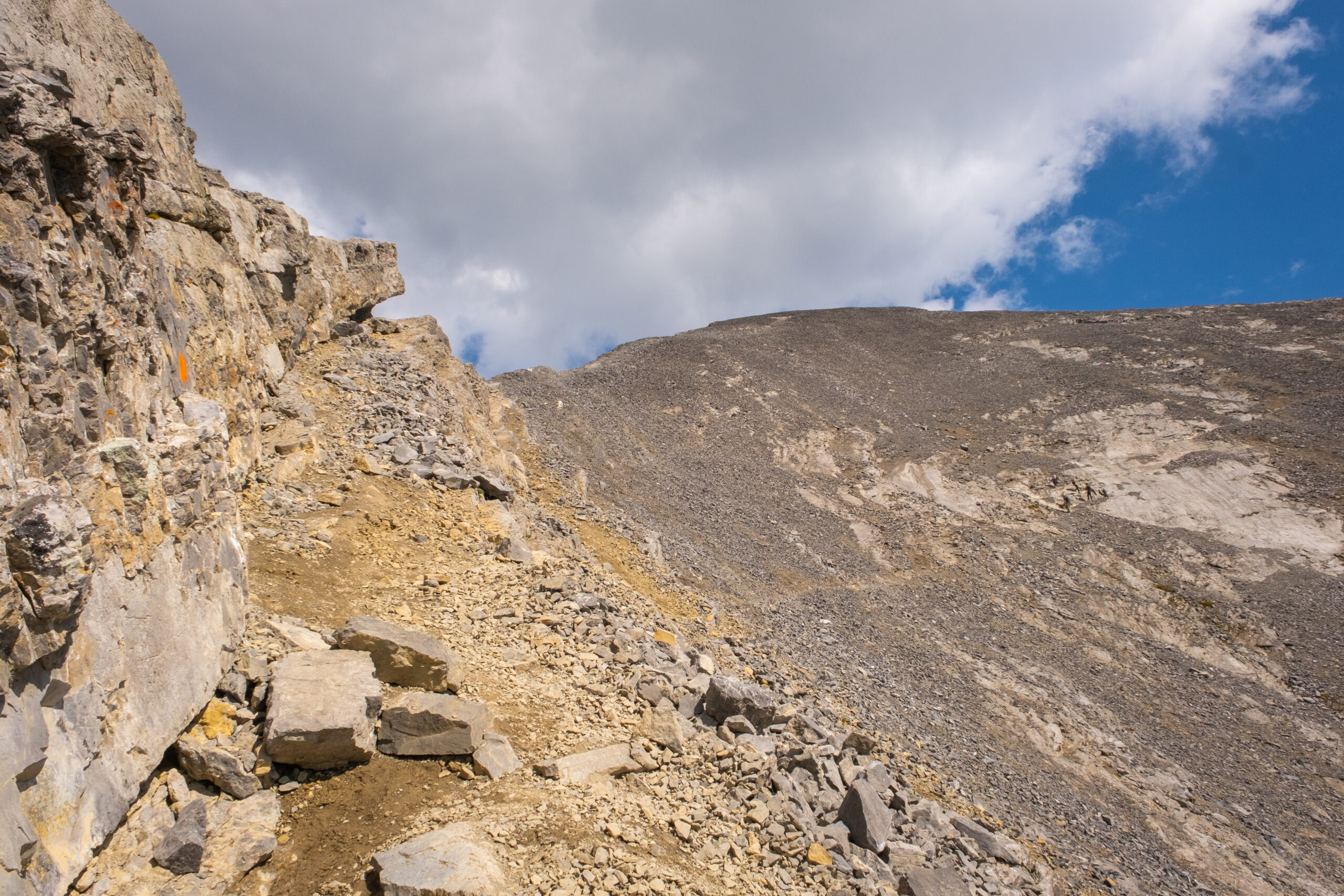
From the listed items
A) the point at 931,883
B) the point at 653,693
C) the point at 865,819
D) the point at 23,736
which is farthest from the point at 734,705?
the point at 23,736

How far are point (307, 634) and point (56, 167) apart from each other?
430 cm

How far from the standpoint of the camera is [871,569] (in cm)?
2125

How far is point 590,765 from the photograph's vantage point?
20.3 ft

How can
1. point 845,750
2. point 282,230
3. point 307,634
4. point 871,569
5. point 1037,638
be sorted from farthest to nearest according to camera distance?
point 871,569 → point 1037,638 → point 282,230 → point 845,750 → point 307,634

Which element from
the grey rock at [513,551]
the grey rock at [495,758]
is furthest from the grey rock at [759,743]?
the grey rock at [513,551]

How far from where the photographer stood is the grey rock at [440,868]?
4.35 metres

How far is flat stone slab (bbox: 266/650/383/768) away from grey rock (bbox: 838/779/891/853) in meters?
4.82

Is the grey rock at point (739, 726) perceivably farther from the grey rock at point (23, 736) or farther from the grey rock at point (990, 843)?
the grey rock at point (23, 736)

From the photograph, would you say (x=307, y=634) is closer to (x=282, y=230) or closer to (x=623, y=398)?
(x=282, y=230)

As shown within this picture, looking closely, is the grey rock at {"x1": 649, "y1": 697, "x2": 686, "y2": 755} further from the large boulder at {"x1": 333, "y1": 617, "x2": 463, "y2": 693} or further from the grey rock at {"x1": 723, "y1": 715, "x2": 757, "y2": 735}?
the large boulder at {"x1": 333, "y1": 617, "x2": 463, "y2": 693}

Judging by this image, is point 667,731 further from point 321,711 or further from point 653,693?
point 321,711

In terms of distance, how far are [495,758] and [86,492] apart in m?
3.63

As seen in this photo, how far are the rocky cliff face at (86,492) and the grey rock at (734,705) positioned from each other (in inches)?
191

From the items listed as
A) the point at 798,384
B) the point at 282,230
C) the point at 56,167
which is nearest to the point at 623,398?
the point at 798,384
